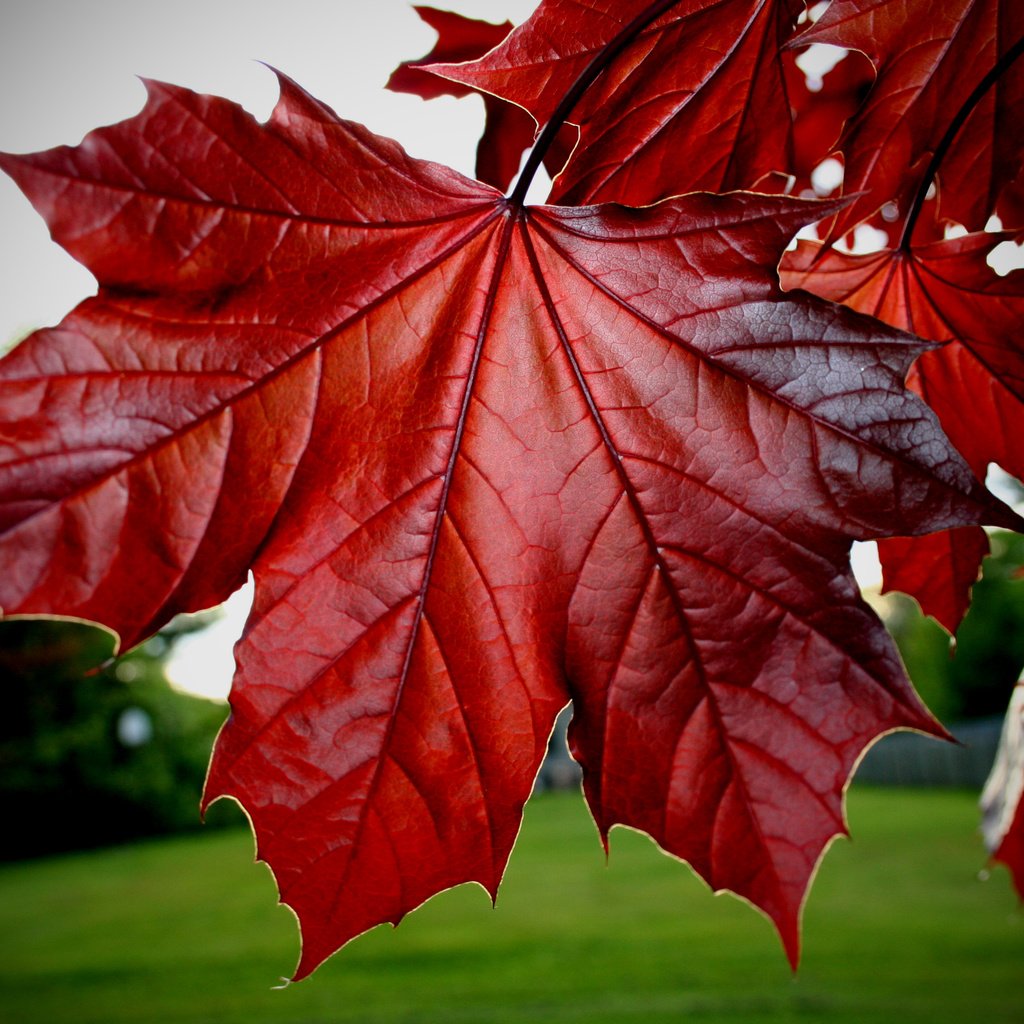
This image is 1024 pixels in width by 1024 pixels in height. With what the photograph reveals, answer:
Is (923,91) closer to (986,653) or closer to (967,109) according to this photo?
(967,109)

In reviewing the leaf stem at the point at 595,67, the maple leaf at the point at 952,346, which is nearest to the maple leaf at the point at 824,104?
the maple leaf at the point at 952,346

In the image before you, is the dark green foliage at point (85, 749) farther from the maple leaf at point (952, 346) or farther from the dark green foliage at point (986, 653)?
the maple leaf at point (952, 346)

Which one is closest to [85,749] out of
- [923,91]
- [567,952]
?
[567,952]

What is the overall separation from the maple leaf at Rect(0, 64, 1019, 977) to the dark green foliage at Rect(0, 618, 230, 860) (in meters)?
16.0

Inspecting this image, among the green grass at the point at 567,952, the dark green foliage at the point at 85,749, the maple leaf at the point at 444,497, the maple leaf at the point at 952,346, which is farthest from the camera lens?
the dark green foliage at the point at 85,749

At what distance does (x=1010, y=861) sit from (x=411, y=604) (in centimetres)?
87

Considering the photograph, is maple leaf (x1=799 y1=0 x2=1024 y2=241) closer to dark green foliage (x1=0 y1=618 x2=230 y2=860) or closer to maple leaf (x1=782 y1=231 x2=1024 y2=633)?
maple leaf (x1=782 y1=231 x2=1024 y2=633)

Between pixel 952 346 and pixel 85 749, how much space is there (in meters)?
17.9

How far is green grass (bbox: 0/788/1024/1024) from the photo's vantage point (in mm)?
6336

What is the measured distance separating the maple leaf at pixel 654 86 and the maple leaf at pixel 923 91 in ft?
0.15

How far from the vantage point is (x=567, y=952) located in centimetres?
784

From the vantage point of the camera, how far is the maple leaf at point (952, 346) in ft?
2.18

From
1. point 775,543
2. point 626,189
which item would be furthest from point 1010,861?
point 626,189

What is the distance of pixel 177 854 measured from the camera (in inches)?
599
